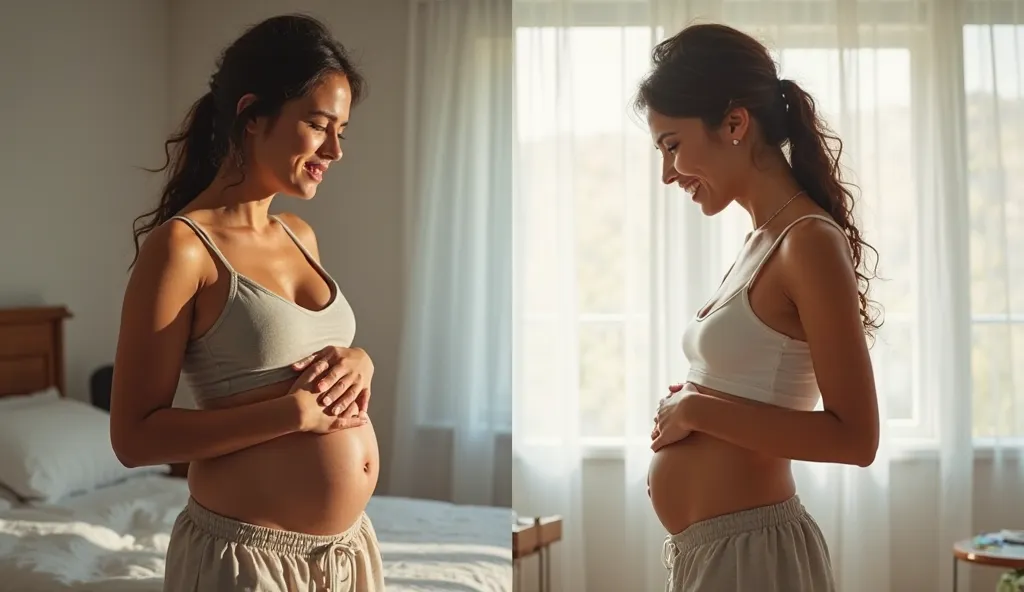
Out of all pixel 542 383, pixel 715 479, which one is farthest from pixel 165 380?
pixel 542 383

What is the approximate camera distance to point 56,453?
179cm

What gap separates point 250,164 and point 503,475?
60 centimetres

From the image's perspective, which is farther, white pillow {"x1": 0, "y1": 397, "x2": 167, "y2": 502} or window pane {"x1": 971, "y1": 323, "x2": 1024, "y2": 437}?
window pane {"x1": 971, "y1": 323, "x2": 1024, "y2": 437}

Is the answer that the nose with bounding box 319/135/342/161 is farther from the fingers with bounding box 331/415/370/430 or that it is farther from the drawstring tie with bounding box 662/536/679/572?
the drawstring tie with bounding box 662/536/679/572

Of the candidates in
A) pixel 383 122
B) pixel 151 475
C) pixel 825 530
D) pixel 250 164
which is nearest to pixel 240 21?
pixel 383 122

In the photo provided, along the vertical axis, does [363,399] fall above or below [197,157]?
below

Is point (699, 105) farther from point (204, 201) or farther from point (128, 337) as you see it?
point (128, 337)

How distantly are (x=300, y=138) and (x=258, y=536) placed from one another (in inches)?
16.2

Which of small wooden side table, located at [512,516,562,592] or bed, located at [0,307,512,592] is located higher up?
bed, located at [0,307,512,592]

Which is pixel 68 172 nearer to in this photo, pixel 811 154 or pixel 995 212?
pixel 811 154

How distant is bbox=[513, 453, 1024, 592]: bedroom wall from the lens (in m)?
2.59

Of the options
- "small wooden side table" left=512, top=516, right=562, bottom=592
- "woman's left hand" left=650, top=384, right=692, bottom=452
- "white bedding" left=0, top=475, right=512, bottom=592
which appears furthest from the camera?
"small wooden side table" left=512, top=516, right=562, bottom=592

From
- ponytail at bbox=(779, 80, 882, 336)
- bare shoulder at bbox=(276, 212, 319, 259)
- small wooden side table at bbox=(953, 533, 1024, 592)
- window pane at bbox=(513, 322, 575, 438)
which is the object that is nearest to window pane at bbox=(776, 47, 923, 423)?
small wooden side table at bbox=(953, 533, 1024, 592)

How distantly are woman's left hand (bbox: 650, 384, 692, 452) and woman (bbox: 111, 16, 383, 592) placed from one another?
0.34 meters
